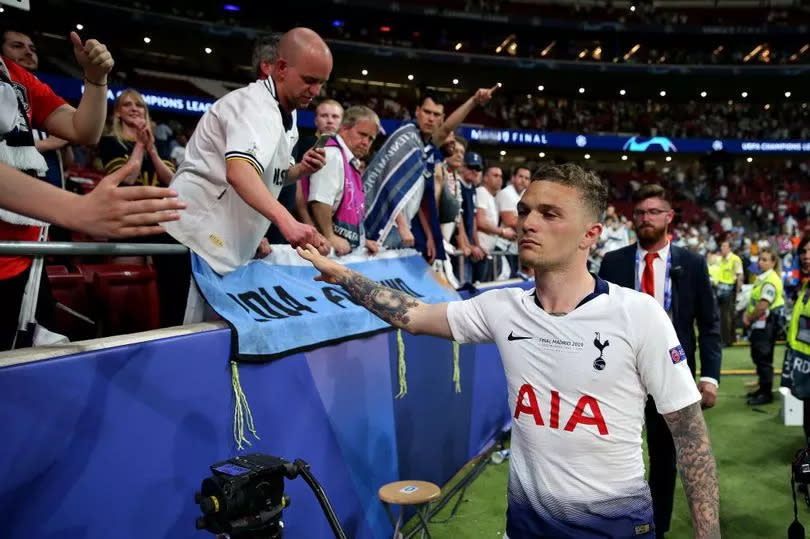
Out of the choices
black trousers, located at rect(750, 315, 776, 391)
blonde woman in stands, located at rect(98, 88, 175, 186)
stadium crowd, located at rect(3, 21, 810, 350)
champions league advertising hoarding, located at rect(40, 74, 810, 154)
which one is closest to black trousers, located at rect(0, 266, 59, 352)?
stadium crowd, located at rect(3, 21, 810, 350)

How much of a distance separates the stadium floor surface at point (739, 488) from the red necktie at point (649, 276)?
1544mm

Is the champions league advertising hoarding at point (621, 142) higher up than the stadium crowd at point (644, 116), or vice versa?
the stadium crowd at point (644, 116)

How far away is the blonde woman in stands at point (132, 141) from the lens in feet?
11.8

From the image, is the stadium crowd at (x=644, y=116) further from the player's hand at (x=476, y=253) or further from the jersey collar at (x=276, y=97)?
the jersey collar at (x=276, y=97)

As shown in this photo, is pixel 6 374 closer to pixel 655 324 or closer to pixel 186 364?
pixel 186 364

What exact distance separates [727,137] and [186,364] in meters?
38.9

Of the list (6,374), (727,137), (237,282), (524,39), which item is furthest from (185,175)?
(727,137)

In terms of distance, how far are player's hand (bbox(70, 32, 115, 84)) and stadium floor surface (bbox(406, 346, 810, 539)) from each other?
3.00 m

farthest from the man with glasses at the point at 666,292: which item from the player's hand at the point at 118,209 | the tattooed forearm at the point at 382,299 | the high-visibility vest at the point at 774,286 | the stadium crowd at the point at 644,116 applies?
the stadium crowd at the point at 644,116

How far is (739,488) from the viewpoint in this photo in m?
4.86

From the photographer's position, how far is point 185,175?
8.45ft

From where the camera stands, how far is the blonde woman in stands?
3.58 meters

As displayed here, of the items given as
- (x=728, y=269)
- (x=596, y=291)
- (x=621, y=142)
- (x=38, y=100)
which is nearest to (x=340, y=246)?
(x=38, y=100)

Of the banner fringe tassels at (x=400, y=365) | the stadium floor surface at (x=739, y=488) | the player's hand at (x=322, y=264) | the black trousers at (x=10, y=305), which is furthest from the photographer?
the stadium floor surface at (x=739, y=488)
